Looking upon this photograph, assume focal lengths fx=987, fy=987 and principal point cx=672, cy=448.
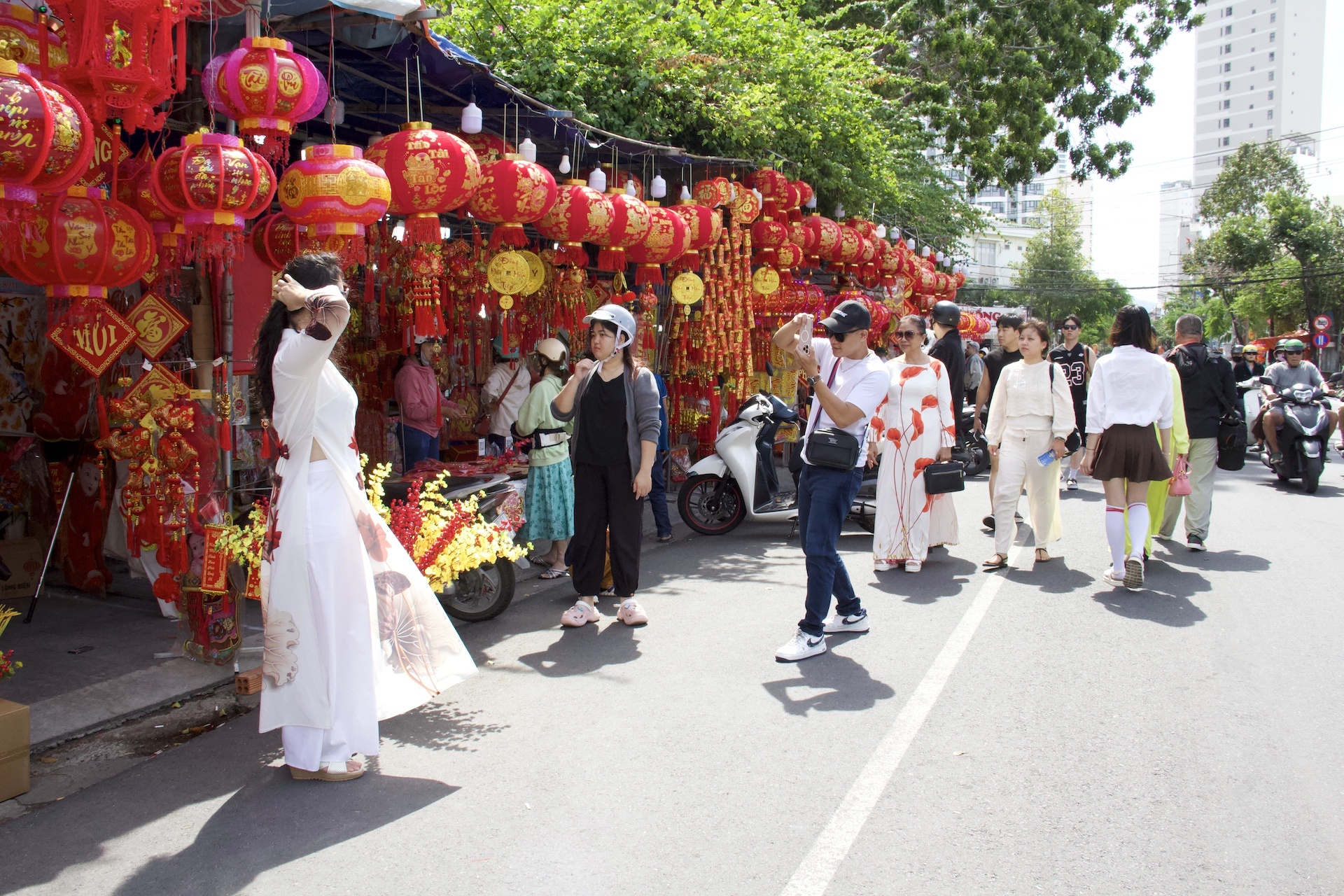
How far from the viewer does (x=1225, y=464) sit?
9.24 meters

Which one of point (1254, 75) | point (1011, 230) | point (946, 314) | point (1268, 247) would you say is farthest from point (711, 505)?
point (1254, 75)

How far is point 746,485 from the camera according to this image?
8.96 m

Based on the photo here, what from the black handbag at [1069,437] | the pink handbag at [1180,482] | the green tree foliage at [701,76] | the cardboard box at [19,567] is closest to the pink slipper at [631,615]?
the black handbag at [1069,437]

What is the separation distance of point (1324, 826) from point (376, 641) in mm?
3486

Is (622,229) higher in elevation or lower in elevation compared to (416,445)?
higher

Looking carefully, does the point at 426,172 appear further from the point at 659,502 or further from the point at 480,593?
the point at 659,502

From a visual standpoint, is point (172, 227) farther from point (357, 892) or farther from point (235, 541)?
point (357, 892)

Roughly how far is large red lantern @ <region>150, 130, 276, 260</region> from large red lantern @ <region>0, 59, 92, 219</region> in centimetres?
61

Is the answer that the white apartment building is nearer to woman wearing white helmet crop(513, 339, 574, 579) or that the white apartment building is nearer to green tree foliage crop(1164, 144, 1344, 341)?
green tree foliage crop(1164, 144, 1344, 341)

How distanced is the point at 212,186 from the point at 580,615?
3042mm

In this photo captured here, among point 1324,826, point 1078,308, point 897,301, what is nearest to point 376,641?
point 1324,826

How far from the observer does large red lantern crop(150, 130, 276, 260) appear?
4.55 metres

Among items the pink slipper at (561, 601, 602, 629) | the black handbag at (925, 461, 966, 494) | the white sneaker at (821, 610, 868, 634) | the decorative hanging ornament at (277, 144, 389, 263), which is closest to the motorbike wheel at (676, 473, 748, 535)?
the black handbag at (925, 461, 966, 494)

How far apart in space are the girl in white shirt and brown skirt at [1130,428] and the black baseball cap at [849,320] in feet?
8.08
